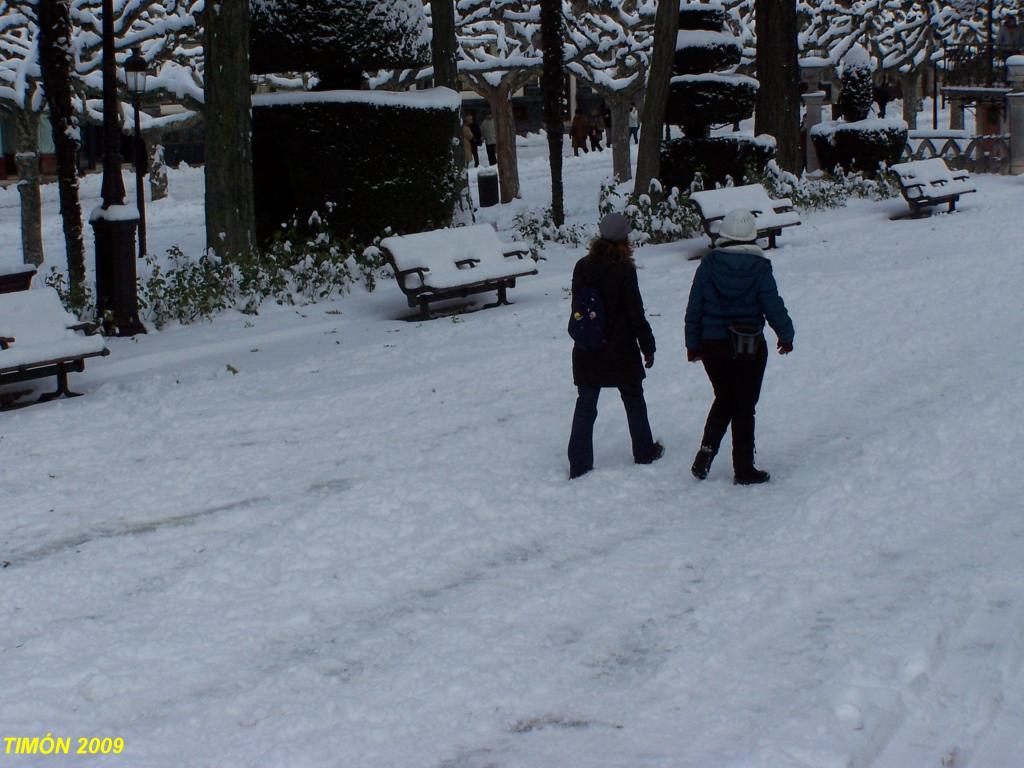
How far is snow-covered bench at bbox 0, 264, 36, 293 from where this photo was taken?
443 inches

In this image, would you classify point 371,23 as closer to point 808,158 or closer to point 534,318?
point 534,318

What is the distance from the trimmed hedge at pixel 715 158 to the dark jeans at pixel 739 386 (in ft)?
41.0

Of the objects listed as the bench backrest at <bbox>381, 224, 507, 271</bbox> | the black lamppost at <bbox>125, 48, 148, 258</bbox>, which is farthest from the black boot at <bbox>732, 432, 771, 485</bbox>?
the black lamppost at <bbox>125, 48, 148, 258</bbox>

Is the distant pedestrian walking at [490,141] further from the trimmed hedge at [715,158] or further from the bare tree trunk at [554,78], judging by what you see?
the bare tree trunk at [554,78]

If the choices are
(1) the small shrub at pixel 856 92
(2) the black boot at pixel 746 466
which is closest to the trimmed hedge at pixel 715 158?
(1) the small shrub at pixel 856 92

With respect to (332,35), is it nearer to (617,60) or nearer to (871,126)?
(871,126)

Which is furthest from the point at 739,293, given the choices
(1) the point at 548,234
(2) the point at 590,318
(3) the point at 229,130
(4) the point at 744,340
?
(1) the point at 548,234

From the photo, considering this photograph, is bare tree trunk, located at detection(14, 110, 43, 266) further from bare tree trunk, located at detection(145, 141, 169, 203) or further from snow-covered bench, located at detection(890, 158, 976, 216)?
snow-covered bench, located at detection(890, 158, 976, 216)

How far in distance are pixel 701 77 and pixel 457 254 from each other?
26.2 feet

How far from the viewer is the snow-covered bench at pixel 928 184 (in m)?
19.0

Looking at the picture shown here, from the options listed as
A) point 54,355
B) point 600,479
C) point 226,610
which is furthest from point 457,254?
point 226,610

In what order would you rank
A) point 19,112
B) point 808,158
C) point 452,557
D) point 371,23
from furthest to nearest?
point 808,158 < point 19,112 < point 371,23 < point 452,557

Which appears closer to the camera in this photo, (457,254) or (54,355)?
(54,355)

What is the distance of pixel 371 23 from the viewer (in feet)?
51.8
